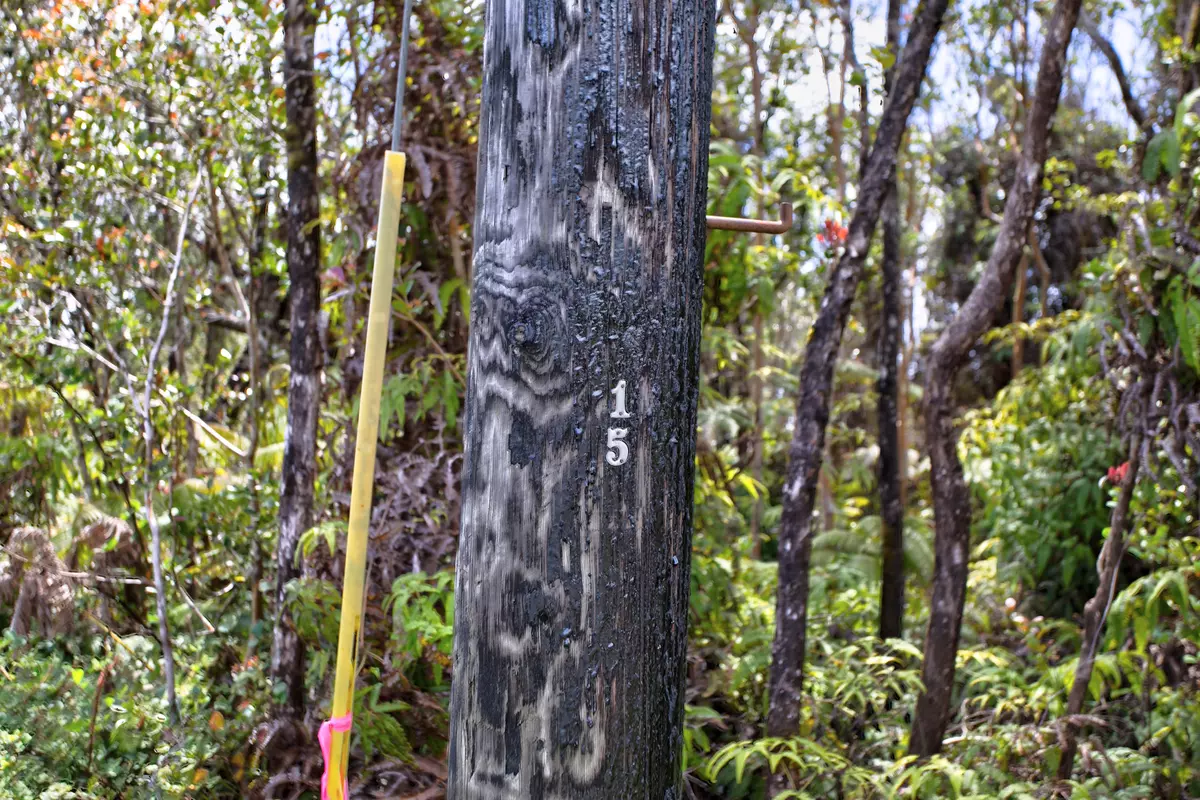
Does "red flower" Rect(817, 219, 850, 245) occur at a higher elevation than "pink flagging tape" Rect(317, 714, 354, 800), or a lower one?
higher

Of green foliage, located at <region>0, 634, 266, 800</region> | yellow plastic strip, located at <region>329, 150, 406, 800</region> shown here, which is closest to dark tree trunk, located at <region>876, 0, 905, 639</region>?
green foliage, located at <region>0, 634, 266, 800</region>

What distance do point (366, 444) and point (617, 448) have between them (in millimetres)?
563

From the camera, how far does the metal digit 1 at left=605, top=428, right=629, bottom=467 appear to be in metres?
1.58

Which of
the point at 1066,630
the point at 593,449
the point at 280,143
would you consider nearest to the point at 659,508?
the point at 593,449

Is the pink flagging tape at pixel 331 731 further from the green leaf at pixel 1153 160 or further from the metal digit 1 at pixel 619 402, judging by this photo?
the green leaf at pixel 1153 160

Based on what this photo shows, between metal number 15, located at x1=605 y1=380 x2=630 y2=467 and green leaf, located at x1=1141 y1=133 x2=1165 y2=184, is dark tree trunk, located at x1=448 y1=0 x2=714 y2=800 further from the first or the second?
green leaf, located at x1=1141 y1=133 x2=1165 y2=184

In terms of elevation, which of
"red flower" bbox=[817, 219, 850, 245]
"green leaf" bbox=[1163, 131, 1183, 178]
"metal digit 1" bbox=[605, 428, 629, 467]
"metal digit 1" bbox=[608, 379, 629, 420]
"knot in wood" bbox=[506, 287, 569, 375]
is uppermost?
"green leaf" bbox=[1163, 131, 1183, 178]

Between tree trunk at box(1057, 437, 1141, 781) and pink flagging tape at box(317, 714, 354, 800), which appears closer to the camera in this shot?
pink flagging tape at box(317, 714, 354, 800)

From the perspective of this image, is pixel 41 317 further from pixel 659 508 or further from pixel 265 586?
pixel 659 508

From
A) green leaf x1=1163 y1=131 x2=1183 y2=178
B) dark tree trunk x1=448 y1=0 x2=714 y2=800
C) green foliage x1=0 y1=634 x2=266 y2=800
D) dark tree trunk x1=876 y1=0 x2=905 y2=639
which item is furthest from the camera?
dark tree trunk x1=876 y1=0 x2=905 y2=639

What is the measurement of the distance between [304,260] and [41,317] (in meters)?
1.87

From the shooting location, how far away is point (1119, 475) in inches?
182

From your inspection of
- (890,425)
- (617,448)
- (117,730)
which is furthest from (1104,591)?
(117,730)

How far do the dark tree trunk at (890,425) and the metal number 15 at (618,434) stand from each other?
17.1ft
